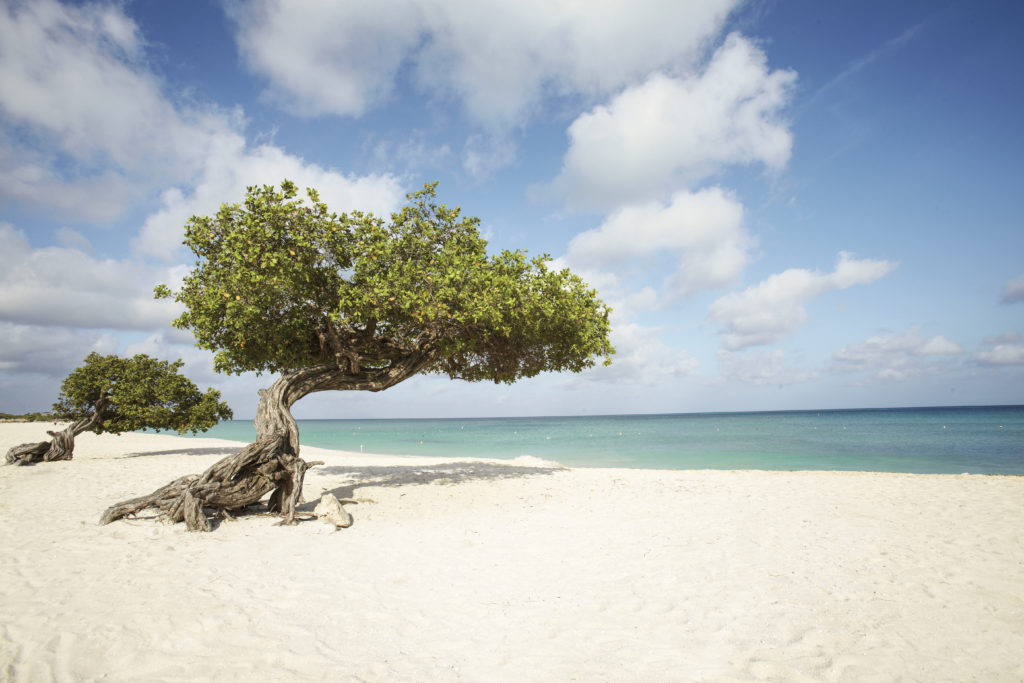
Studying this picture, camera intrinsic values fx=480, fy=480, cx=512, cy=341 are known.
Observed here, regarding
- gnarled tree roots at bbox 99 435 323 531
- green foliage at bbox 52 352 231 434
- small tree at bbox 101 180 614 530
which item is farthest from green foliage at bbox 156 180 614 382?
green foliage at bbox 52 352 231 434

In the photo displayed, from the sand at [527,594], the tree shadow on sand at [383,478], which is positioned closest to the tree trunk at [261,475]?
the tree shadow on sand at [383,478]

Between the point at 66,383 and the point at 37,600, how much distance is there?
21.3m

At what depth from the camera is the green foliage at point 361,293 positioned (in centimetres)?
1148

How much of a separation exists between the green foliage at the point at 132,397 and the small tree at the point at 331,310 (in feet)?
41.5

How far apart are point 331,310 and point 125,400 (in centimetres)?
1647

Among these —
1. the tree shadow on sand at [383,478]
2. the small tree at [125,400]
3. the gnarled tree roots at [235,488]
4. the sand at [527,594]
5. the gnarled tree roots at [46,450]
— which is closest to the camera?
the sand at [527,594]

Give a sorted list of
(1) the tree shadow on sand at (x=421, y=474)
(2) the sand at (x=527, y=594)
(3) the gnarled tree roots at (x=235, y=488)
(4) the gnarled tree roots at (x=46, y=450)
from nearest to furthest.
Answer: (2) the sand at (x=527, y=594)
(3) the gnarled tree roots at (x=235, y=488)
(1) the tree shadow on sand at (x=421, y=474)
(4) the gnarled tree roots at (x=46, y=450)

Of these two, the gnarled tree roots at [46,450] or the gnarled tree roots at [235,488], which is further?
the gnarled tree roots at [46,450]

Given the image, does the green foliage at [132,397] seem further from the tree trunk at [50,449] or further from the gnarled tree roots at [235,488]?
the gnarled tree roots at [235,488]

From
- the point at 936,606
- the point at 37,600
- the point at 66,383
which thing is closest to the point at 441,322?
the point at 37,600

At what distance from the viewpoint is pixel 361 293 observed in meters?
12.0

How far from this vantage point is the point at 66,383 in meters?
21.6

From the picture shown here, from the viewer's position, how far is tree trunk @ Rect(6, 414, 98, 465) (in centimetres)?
1917

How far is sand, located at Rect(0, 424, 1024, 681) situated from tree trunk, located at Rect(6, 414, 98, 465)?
10.6 metres
